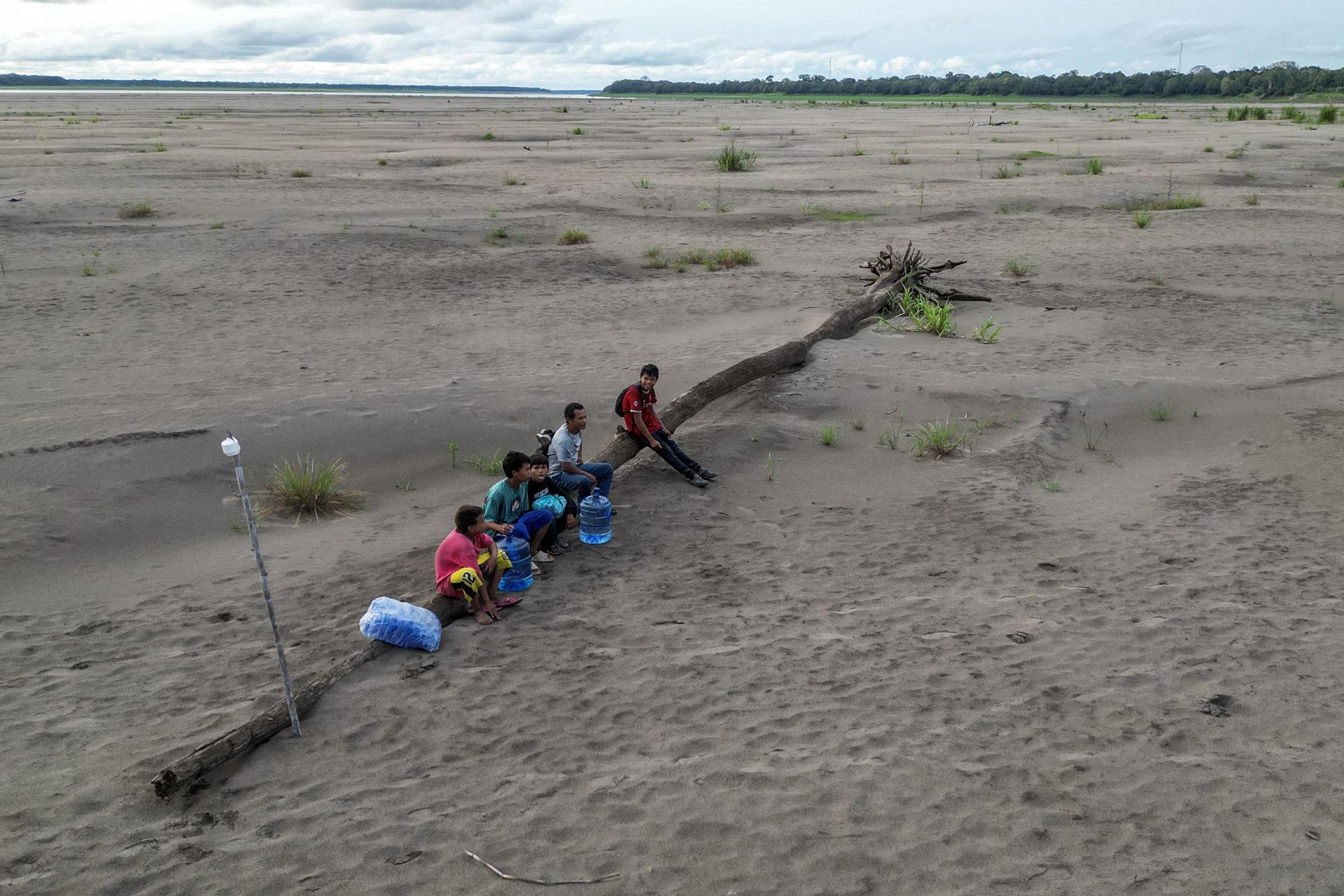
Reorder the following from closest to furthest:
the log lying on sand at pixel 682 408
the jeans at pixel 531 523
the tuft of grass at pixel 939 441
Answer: the log lying on sand at pixel 682 408
the jeans at pixel 531 523
the tuft of grass at pixel 939 441

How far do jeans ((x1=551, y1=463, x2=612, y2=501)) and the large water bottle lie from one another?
0.31 ft

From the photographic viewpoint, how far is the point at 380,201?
21875 mm

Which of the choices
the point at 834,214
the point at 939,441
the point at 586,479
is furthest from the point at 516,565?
the point at 834,214

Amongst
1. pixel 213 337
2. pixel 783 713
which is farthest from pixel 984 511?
pixel 213 337

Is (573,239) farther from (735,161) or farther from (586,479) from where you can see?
(586,479)

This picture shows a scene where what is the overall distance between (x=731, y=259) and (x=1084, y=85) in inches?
4336

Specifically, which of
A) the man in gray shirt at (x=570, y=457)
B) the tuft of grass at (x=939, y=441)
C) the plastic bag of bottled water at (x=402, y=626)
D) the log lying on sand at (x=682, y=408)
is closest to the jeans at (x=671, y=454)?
the log lying on sand at (x=682, y=408)

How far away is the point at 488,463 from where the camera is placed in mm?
9141

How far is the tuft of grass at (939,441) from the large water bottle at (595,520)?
3424 mm

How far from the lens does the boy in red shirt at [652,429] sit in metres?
8.09

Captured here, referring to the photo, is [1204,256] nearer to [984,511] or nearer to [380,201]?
[984,511]

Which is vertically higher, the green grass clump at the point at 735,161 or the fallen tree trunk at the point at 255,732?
the green grass clump at the point at 735,161

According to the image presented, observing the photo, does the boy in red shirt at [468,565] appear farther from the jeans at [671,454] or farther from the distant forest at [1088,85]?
the distant forest at [1088,85]

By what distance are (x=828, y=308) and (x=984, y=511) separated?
261 inches
